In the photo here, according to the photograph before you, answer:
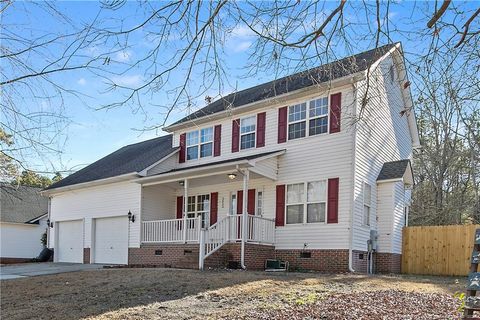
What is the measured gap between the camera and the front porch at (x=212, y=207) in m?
15.7

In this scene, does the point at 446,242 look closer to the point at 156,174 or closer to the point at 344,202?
the point at 344,202

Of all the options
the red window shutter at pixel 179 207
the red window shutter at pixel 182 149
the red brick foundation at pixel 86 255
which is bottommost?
the red brick foundation at pixel 86 255

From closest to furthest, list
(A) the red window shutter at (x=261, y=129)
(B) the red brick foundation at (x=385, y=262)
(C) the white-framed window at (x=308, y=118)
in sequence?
(C) the white-framed window at (x=308, y=118) → (B) the red brick foundation at (x=385, y=262) → (A) the red window shutter at (x=261, y=129)

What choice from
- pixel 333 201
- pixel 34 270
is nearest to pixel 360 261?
pixel 333 201

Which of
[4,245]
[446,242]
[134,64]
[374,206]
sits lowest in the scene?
[4,245]

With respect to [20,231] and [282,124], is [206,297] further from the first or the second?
[20,231]

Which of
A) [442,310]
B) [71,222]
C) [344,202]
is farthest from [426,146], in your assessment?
[442,310]

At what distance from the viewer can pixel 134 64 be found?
5.43 meters

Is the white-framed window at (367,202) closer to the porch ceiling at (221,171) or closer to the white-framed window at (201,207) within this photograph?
the porch ceiling at (221,171)

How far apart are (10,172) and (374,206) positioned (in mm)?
13282

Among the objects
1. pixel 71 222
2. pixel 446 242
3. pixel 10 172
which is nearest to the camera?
pixel 10 172

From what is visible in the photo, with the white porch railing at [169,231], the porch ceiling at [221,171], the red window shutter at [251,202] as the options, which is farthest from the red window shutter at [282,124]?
the white porch railing at [169,231]

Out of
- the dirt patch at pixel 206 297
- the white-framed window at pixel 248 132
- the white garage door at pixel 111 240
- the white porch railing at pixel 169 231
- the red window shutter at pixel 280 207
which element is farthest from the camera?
the white garage door at pixel 111 240

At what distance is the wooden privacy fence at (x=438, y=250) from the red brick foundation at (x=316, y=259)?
13.0 ft
